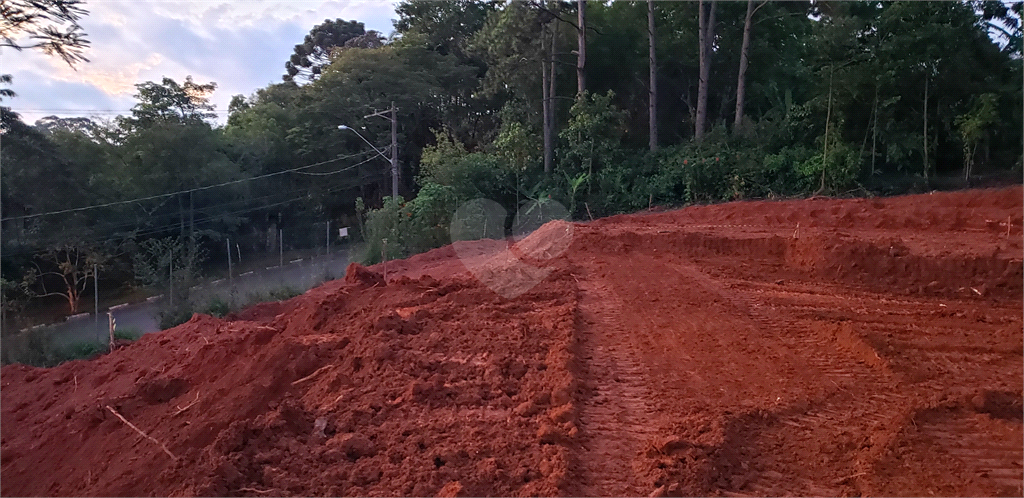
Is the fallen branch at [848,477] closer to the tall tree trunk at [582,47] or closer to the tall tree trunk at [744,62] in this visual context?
the tall tree trunk at [744,62]

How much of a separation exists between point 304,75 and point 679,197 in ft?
74.7

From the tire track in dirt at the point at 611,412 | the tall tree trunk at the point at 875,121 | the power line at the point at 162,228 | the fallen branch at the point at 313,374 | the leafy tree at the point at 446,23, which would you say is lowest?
the tire track in dirt at the point at 611,412

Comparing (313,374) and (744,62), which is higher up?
(744,62)

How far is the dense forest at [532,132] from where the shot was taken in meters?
15.3

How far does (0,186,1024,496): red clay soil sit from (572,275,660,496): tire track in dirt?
2 centimetres

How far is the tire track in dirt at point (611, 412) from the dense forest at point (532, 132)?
11386 millimetres

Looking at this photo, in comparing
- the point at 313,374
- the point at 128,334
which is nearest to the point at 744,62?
the point at 313,374

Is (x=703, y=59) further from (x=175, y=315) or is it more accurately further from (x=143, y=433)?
(x=143, y=433)

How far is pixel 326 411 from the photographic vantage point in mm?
4812

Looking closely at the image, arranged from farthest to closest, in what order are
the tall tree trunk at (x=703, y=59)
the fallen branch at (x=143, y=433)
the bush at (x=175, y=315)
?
1. the tall tree trunk at (x=703, y=59)
2. the bush at (x=175, y=315)
3. the fallen branch at (x=143, y=433)

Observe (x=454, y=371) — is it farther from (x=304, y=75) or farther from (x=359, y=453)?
(x=304, y=75)

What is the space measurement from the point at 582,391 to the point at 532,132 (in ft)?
59.5

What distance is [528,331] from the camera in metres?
6.59

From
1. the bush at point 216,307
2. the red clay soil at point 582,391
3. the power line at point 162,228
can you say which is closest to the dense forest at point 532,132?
the power line at point 162,228
